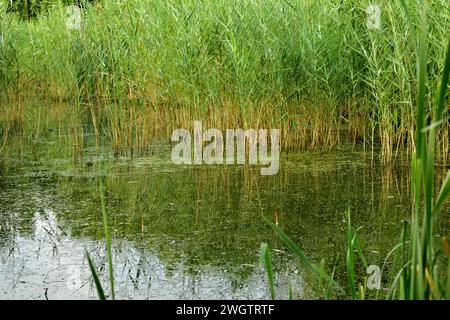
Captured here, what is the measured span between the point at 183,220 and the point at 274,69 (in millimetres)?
1764

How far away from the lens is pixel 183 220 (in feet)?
11.2

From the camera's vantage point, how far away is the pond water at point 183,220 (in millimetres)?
2602

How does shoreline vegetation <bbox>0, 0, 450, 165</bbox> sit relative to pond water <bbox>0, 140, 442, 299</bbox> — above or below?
above

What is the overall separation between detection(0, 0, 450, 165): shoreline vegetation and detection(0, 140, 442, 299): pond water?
0.31 metres

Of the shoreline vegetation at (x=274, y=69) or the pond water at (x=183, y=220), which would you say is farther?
the shoreline vegetation at (x=274, y=69)

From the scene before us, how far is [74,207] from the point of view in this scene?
12.1 feet

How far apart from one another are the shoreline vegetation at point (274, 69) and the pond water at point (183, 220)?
31cm

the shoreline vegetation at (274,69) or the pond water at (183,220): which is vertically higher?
the shoreline vegetation at (274,69)

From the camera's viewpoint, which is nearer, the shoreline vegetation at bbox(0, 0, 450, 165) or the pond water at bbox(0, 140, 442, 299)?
the pond water at bbox(0, 140, 442, 299)

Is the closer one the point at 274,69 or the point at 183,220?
the point at 183,220

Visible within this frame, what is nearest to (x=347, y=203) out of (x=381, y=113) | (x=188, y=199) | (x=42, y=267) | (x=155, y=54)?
(x=188, y=199)

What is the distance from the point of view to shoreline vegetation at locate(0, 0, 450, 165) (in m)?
4.55

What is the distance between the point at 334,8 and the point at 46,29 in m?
3.65

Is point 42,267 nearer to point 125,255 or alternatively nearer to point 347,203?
point 125,255
